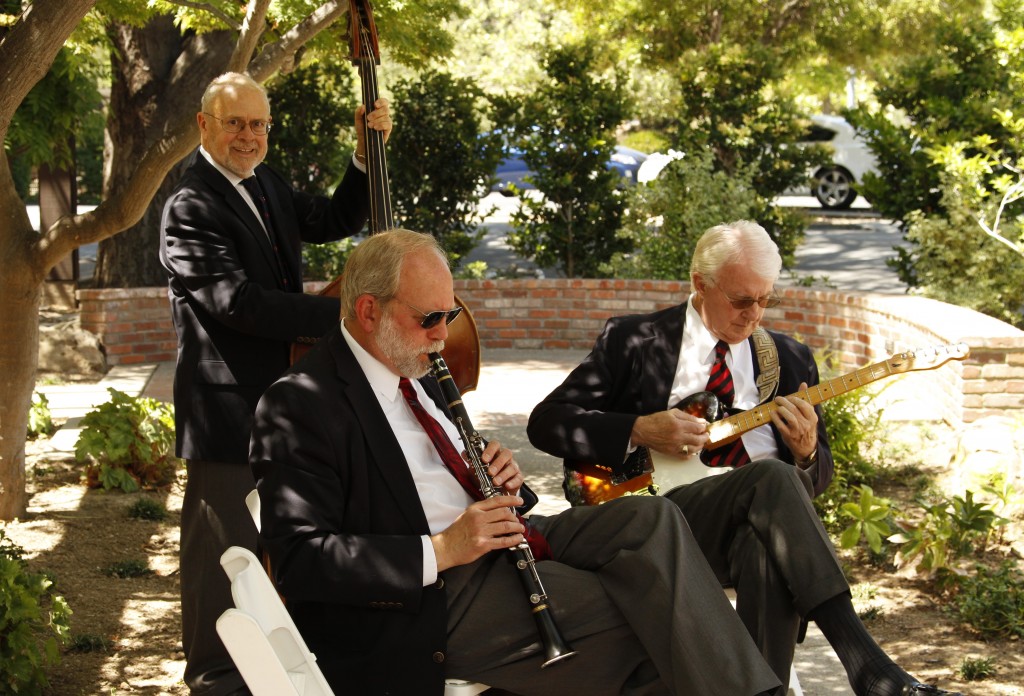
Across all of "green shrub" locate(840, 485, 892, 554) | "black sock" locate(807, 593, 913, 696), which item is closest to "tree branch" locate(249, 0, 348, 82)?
"green shrub" locate(840, 485, 892, 554)

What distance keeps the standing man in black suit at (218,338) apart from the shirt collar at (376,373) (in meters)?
0.62

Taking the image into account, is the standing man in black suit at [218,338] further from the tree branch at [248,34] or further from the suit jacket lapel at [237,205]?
the tree branch at [248,34]

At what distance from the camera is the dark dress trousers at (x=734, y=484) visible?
3.13m

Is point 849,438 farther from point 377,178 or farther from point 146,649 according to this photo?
point 146,649

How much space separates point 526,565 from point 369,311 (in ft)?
2.38

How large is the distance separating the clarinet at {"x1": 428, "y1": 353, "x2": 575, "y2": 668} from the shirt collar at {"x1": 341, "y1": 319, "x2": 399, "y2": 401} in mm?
117

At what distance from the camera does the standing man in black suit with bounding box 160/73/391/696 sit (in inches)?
143

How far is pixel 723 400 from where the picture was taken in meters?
3.81

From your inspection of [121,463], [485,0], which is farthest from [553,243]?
[485,0]

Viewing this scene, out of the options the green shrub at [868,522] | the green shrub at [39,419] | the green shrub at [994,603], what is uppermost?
the green shrub at [39,419]

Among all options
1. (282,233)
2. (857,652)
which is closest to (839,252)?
(282,233)

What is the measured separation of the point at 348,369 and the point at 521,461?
3865 millimetres

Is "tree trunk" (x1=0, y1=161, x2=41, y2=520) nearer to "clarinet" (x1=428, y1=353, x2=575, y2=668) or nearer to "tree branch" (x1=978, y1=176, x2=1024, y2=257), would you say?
"clarinet" (x1=428, y1=353, x2=575, y2=668)

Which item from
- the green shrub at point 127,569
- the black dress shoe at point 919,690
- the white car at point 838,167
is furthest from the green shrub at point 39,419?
the white car at point 838,167
